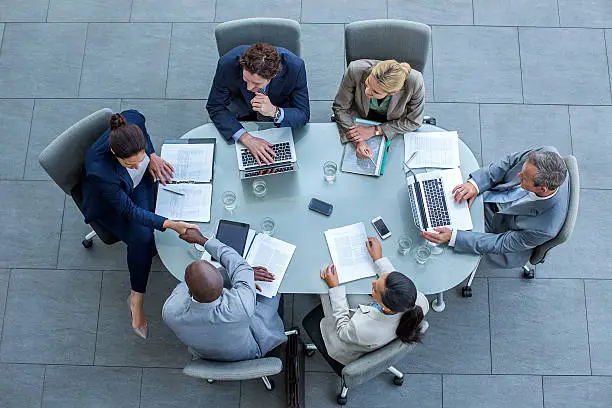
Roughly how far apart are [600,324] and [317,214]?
194 cm

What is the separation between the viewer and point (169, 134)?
3.92m

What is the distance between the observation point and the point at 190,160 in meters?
2.97

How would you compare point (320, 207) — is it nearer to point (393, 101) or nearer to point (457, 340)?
point (393, 101)

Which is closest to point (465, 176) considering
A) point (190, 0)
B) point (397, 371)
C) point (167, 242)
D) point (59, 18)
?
point (397, 371)

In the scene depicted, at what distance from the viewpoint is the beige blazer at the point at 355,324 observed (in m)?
2.57

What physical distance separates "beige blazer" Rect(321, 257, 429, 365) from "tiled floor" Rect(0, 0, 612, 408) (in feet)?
2.16

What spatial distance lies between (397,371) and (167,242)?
4.97 ft

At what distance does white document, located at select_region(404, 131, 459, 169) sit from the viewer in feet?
9.71

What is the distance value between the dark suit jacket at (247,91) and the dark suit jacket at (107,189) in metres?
0.44

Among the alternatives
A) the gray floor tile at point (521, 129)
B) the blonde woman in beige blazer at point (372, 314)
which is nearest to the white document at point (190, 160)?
the blonde woman in beige blazer at point (372, 314)

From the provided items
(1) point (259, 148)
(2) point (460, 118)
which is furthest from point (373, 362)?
(2) point (460, 118)

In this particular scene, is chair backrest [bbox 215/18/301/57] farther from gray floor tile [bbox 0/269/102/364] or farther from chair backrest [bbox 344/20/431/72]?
gray floor tile [bbox 0/269/102/364]

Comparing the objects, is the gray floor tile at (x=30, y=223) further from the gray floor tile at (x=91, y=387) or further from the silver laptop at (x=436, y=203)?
the silver laptop at (x=436, y=203)

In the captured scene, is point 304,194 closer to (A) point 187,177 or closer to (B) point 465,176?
(A) point 187,177
